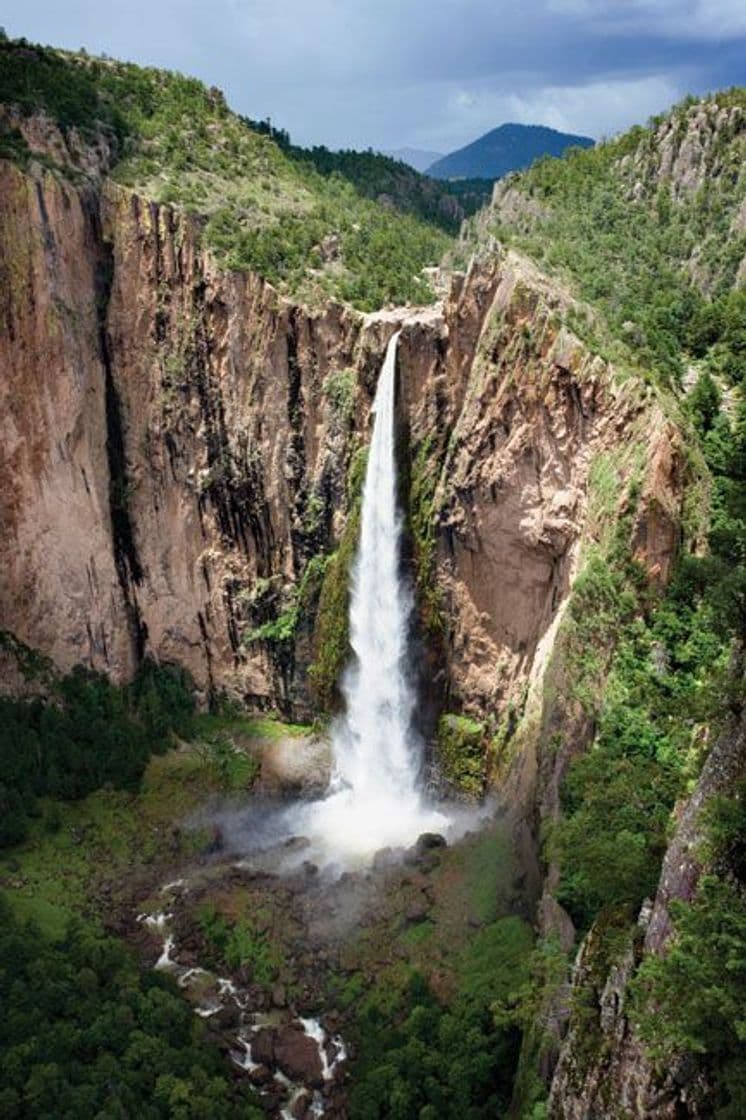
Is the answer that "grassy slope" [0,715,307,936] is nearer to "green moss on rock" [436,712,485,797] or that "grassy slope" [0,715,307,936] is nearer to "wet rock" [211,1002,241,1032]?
"wet rock" [211,1002,241,1032]

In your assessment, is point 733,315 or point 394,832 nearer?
point 733,315

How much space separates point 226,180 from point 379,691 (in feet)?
68.7

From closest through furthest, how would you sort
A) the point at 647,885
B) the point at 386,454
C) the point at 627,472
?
the point at 647,885 < the point at 627,472 < the point at 386,454

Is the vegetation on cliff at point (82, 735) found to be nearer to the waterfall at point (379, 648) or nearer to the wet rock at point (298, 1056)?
the waterfall at point (379, 648)

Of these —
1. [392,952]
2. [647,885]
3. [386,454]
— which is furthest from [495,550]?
[647,885]

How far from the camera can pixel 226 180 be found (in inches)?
1492

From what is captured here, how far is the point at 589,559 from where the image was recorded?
2456cm

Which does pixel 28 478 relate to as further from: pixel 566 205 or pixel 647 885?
pixel 647 885

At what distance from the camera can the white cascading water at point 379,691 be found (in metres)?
32.5

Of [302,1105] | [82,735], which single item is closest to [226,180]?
[82,735]

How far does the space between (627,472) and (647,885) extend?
1071 cm

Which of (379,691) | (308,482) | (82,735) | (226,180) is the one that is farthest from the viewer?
(226,180)

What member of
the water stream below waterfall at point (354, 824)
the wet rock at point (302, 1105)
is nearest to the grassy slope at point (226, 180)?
the water stream below waterfall at point (354, 824)

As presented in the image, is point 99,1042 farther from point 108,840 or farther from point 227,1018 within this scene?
point 108,840
